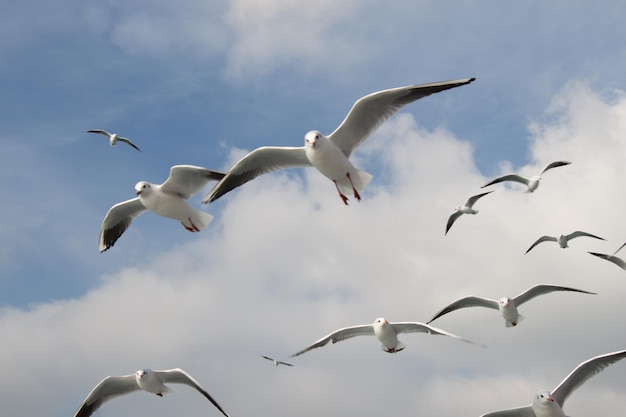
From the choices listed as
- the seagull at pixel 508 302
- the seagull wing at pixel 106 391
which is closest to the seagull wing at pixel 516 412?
the seagull at pixel 508 302

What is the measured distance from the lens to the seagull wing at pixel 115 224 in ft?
74.3

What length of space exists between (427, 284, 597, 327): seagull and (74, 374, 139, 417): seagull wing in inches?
350

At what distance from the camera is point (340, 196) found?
18312mm

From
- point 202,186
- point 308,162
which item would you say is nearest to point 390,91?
point 308,162

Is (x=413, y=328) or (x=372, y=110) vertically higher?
(x=372, y=110)

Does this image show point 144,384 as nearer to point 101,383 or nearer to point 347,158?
point 101,383

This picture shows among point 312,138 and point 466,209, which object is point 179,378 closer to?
point 312,138

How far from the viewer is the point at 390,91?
53.4 ft

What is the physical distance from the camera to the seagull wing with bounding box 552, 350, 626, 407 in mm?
17828

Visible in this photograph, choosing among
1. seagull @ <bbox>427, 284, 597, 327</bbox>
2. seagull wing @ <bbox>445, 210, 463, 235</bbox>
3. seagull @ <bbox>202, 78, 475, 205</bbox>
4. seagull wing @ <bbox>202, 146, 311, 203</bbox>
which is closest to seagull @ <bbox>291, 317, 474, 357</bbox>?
seagull @ <bbox>427, 284, 597, 327</bbox>

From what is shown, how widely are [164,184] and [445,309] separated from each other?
9.32 m

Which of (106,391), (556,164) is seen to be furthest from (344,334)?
(556,164)

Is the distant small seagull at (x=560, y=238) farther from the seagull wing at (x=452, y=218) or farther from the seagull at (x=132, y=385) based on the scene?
the seagull at (x=132, y=385)

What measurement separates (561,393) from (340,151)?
26.2ft
